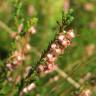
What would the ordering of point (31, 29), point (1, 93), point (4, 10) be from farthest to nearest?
Answer: point (4, 10) → point (1, 93) → point (31, 29)

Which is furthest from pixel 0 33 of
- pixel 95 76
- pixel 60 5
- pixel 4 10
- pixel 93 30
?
pixel 95 76

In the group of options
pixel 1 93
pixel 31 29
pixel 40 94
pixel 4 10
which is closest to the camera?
pixel 31 29

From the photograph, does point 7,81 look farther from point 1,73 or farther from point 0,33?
point 0,33

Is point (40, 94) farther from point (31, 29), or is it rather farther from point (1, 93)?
point (31, 29)

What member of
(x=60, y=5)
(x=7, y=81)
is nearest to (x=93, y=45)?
(x=60, y=5)

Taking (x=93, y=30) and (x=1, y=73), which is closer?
(x=1, y=73)

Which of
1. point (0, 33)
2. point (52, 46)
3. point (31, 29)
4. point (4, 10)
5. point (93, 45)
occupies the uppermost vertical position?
point (4, 10)

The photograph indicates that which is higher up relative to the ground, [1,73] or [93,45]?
[93,45]
